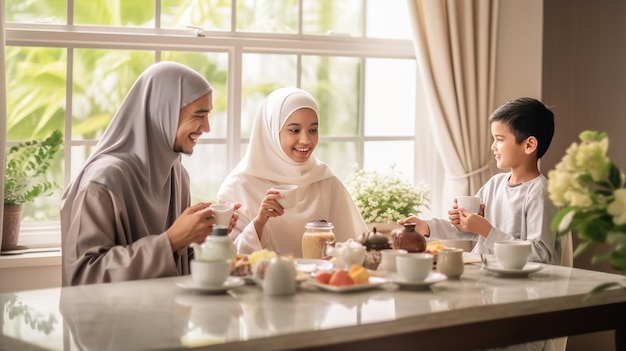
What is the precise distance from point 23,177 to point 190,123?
1000 millimetres

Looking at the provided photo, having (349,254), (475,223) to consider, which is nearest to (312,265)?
(349,254)

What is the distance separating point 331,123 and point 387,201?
547mm

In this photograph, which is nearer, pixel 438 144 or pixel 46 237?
pixel 46 237

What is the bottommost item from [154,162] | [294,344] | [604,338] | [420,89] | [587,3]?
[604,338]

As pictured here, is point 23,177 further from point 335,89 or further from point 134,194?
point 335,89

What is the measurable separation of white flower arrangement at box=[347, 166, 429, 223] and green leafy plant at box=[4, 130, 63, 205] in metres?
1.46

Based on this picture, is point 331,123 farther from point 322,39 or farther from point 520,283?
point 520,283

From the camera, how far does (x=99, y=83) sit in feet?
13.8

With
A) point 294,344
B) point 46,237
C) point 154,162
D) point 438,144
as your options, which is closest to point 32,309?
point 294,344

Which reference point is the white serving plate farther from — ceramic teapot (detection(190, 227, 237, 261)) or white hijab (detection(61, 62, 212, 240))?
white hijab (detection(61, 62, 212, 240))

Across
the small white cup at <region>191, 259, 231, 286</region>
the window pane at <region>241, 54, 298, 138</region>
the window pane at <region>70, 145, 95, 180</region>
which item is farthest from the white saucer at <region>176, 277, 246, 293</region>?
the window pane at <region>241, 54, 298, 138</region>

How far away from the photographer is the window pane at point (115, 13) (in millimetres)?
4125

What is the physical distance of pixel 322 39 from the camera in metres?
4.66

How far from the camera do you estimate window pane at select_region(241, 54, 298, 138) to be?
4.51 meters
